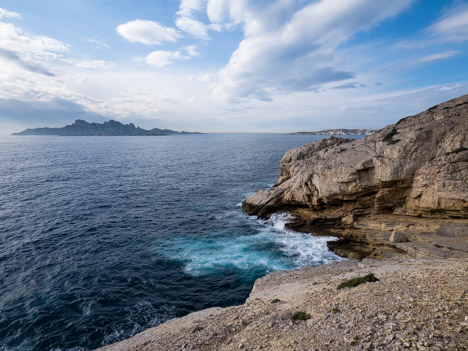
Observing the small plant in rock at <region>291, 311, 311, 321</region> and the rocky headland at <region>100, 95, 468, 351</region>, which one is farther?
the small plant in rock at <region>291, 311, 311, 321</region>

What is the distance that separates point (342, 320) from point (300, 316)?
8.64 ft

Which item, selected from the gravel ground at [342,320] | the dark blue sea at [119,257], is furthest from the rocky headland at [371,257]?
the dark blue sea at [119,257]

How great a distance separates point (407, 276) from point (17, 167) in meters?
111

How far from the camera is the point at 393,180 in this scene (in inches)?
1374

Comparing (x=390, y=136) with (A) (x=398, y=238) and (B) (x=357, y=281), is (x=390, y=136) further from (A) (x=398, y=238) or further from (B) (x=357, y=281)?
(B) (x=357, y=281)

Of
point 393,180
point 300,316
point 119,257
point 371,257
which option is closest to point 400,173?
point 393,180

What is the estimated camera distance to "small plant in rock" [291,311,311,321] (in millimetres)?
14784

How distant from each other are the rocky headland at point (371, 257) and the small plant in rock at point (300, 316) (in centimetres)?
6

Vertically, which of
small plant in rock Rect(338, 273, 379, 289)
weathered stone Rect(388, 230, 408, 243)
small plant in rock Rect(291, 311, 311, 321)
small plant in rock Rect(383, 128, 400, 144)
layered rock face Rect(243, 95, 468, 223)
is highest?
small plant in rock Rect(383, 128, 400, 144)

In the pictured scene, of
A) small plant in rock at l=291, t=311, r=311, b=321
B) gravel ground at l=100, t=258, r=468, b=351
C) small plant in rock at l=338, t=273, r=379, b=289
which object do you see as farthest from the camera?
small plant in rock at l=338, t=273, r=379, b=289

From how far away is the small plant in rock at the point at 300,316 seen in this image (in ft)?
48.5

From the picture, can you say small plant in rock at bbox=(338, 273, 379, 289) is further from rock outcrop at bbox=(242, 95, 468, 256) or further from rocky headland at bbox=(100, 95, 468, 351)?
rock outcrop at bbox=(242, 95, 468, 256)

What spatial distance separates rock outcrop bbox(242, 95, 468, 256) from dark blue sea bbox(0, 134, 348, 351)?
577cm

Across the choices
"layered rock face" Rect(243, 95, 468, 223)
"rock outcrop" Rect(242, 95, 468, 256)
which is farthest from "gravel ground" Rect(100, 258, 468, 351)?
"layered rock face" Rect(243, 95, 468, 223)
